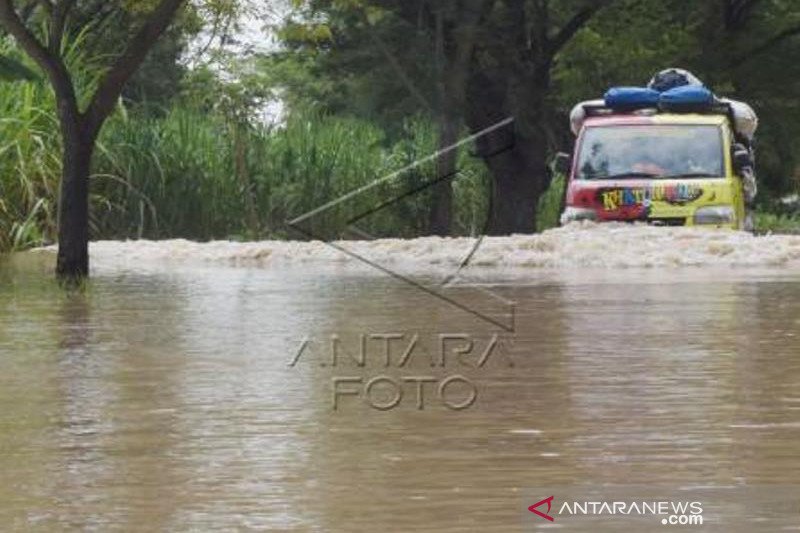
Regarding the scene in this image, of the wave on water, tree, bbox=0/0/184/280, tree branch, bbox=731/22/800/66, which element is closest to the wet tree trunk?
tree branch, bbox=731/22/800/66

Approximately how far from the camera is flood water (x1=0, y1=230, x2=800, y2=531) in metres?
7.80

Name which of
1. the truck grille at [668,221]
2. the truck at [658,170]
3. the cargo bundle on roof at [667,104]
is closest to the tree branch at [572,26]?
the cargo bundle on roof at [667,104]

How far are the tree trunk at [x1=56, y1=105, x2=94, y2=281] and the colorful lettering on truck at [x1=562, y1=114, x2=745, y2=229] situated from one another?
7.74m

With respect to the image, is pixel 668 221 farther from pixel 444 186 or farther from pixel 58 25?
pixel 444 186

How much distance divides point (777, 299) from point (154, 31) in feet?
19.1

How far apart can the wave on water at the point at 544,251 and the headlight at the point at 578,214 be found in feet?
1.06

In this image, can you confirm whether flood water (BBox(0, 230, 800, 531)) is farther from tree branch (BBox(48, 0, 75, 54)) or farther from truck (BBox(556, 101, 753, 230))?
truck (BBox(556, 101, 753, 230))

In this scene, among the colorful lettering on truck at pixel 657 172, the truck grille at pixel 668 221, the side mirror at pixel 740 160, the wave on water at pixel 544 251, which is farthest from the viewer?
the side mirror at pixel 740 160

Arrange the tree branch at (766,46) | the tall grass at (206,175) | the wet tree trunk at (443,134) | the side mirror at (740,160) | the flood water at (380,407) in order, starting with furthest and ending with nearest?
1. the tree branch at (766,46)
2. the wet tree trunk at (443,134)
3. the tall grass at (206,175)
4. the side mirror at (740,160)
5. the flood water at (380,407)

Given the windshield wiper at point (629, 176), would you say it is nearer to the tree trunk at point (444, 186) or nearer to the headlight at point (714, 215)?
the headlight at point (714, 215)

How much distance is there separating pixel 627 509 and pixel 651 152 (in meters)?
20.4

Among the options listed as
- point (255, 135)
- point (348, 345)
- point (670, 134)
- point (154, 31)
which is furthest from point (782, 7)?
point (348, 345)

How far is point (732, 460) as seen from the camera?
8.54 meters

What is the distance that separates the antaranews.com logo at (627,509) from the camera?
23.7 feet
